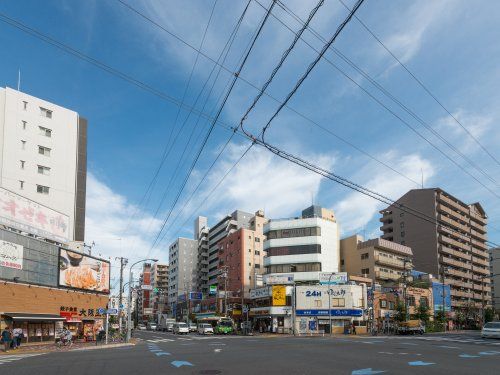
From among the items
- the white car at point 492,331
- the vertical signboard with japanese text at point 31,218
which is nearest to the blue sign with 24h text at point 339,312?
the white car at point 492,331

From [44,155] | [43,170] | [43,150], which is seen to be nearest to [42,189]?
[43,170]

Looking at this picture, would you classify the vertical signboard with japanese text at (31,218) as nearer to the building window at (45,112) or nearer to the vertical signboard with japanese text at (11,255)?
the vertical signboard with japanese text at (11,255)

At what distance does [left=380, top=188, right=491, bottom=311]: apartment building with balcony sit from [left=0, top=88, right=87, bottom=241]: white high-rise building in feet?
227

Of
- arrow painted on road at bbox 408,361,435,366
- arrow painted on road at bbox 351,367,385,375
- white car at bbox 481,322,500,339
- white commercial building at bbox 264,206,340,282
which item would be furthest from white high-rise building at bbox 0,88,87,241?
white car at bbox 481,322,500,339

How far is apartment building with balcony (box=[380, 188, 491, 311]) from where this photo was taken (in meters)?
102

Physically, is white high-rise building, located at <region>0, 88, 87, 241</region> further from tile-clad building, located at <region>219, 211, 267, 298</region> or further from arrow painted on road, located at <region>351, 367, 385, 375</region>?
tile-clad building, located at <region>219, 211, 267, 298</region>

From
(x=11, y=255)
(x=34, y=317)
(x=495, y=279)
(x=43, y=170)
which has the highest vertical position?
(x=43, y=170)

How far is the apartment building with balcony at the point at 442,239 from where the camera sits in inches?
4023

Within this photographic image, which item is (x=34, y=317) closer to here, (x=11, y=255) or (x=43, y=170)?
(x=11, y=255)

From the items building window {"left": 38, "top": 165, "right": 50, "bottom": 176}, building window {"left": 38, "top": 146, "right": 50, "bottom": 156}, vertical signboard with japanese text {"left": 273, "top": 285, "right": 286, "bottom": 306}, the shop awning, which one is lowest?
vertical signboard with japanese text {"left": 273, "top": 285, "right": 286, "bottom": 306}

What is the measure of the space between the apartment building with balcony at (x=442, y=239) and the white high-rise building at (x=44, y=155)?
69203mm

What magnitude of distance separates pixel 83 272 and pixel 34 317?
38.7 feet

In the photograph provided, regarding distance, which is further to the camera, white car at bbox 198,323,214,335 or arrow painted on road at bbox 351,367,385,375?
white car at bbox 198,323,214,335

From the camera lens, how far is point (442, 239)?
338 feet
